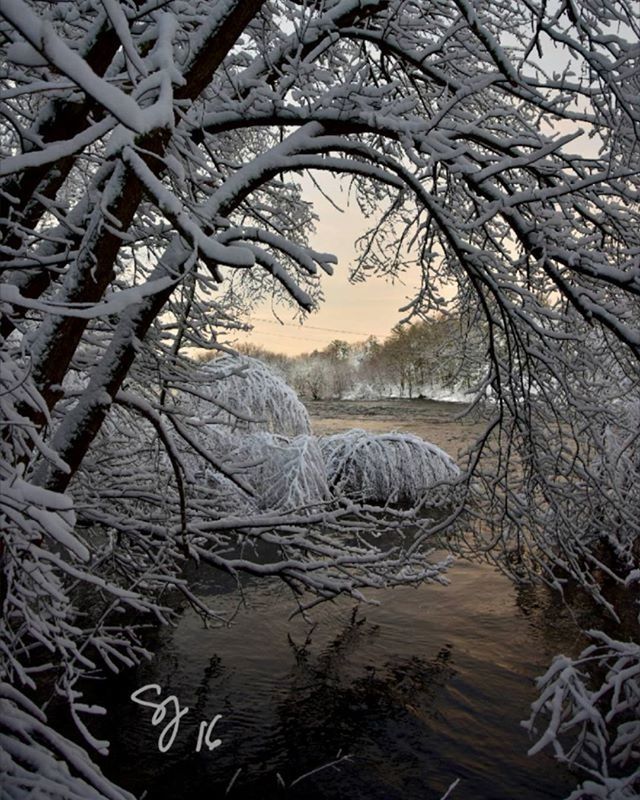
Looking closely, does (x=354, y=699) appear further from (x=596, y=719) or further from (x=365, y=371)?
(x=365, y=371)

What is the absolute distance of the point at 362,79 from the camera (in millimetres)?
3930

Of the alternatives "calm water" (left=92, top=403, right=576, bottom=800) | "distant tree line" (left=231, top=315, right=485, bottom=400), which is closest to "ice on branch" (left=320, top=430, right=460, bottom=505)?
"calm water" (left=92, top=403, right=576, bottom=800)

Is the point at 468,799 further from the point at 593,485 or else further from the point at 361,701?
the point at 593,485

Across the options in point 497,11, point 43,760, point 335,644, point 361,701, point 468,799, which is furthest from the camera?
point 335,644

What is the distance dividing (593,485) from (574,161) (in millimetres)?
2284

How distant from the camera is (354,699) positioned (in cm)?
630

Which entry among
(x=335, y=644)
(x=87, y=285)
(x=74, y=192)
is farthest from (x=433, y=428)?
(x=87, y=285)

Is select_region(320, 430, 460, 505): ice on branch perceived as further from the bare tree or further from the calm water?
the bare tree
